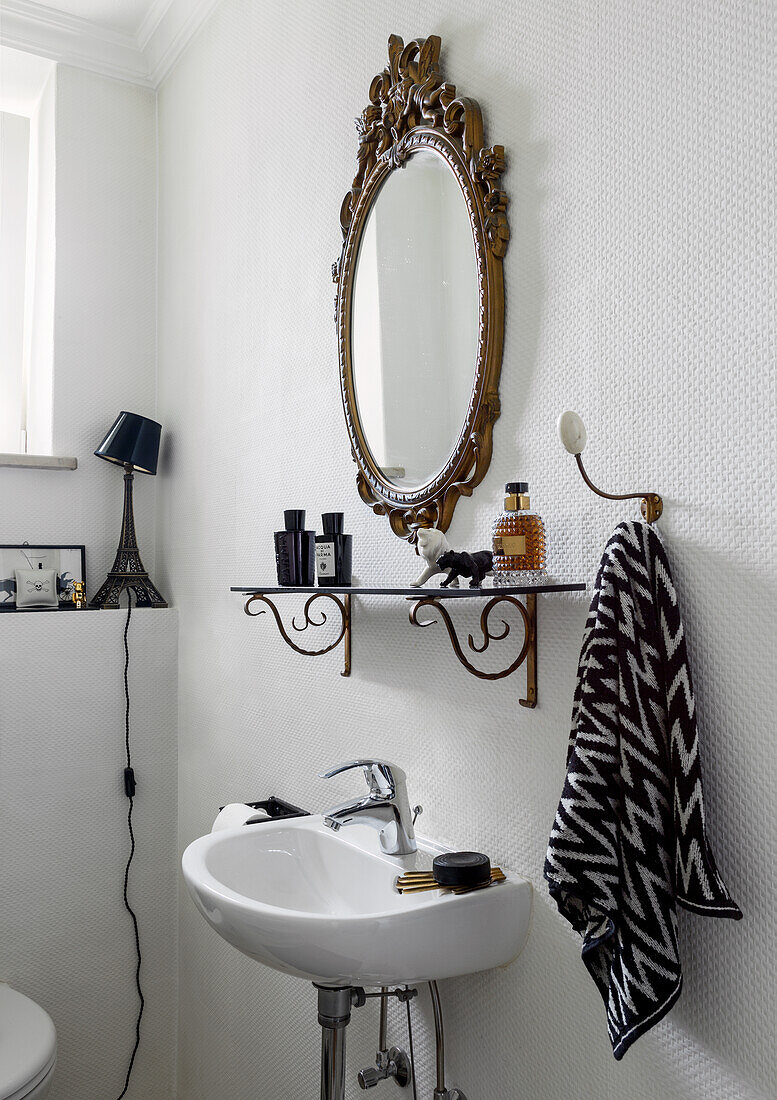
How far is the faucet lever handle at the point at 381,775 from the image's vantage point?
1.25 meters

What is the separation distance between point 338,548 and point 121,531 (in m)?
1.11

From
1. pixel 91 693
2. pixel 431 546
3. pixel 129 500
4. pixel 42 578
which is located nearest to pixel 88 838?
pixel 91 693

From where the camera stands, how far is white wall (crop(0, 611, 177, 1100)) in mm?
2029

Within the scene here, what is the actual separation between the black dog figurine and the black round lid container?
357 mm

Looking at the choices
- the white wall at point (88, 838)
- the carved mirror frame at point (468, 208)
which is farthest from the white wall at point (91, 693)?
the carved mirror frame at point (468, 208)

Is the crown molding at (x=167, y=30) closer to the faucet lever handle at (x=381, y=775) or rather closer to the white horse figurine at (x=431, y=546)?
the white horse figurine at (x=431, y=546)

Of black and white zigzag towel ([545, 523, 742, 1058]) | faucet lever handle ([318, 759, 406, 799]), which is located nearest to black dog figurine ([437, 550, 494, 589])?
black and white zigzag towel ([545, 523, 742, 1058])

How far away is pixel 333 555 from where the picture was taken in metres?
1.39

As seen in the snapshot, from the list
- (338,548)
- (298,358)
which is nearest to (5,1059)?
(338,548)

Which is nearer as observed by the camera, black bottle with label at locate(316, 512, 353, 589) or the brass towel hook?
the brass towel hook

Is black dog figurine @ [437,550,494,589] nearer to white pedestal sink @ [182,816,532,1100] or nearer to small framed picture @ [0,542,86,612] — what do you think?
white pedestal sink @ [182,816,532,1100]

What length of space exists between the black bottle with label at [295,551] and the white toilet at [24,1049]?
3.39 feet

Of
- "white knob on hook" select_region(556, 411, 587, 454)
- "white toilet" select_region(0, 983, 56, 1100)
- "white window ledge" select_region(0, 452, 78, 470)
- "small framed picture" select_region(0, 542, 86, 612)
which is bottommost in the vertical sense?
"white toilet" select_region(0, 983, 56, 1100)

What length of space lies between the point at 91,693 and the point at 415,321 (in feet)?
4.37
